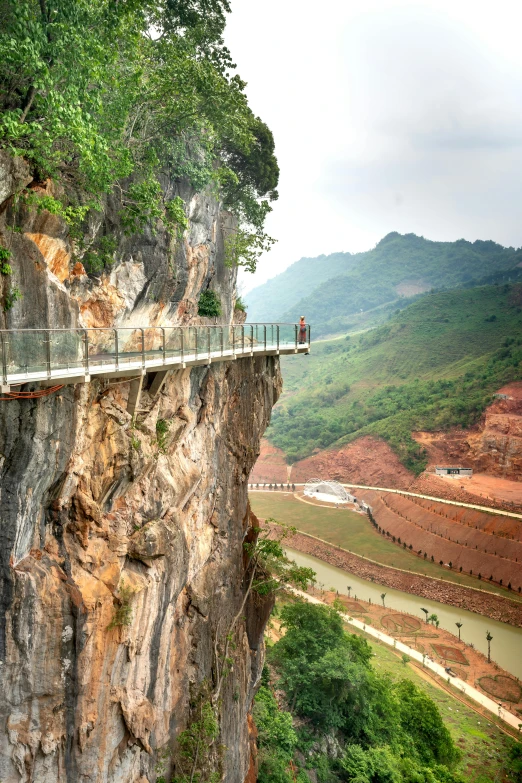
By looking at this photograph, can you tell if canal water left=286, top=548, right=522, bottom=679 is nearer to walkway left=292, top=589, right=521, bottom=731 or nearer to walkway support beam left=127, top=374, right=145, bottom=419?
walkway left=292, top=589, right=521, bottom=731

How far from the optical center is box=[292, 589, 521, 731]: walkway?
3041cm

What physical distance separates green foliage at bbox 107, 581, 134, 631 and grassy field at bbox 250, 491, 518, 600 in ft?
132

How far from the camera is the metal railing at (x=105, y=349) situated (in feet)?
28.3

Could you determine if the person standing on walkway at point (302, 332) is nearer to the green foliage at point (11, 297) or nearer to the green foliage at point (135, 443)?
the green foliage at point (135, 443)

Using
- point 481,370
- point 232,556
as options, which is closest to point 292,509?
point 481,370

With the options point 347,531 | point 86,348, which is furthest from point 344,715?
→ point 347,531

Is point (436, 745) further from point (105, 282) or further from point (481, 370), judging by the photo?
point (481, 370)

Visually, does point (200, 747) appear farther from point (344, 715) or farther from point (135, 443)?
point (344, 715)

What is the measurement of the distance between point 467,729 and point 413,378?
204ft

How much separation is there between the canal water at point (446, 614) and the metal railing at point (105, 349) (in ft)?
108

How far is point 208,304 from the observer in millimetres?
18297

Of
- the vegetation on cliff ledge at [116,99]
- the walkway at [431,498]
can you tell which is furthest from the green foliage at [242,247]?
the walkway at [431,498]

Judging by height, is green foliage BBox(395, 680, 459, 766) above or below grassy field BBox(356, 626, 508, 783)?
above

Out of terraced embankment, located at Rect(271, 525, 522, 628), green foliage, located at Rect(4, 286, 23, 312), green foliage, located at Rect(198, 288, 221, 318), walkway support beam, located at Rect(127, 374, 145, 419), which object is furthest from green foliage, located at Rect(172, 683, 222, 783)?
terraced embankment, located at Rect(271, 525, 522, 628)
